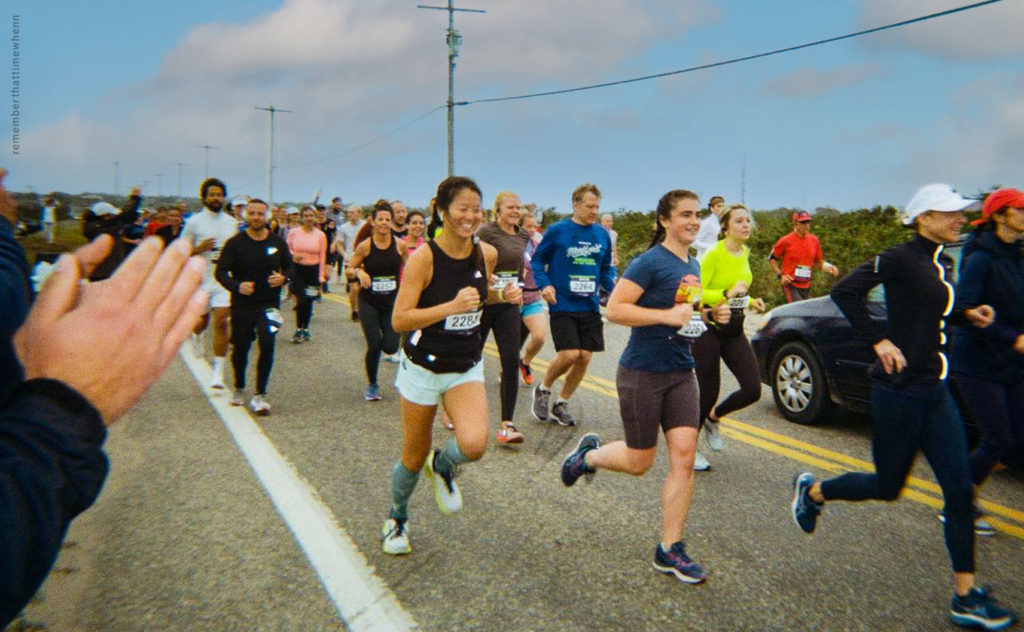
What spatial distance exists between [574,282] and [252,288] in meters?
3.10

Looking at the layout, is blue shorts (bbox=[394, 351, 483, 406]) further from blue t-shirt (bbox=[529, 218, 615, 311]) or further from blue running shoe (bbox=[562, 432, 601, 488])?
blue t-shirt (bbox=[529, 218, 615, 311])

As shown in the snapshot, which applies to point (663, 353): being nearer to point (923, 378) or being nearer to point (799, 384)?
point (923, 378)

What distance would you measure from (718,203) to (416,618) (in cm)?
1108

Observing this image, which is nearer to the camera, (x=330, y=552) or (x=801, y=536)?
(x=330, y=552)

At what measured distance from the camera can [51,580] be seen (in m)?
3.56

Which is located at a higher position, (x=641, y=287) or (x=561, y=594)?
(x=641, y=287)

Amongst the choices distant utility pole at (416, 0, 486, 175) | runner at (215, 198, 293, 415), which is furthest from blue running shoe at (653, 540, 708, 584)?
distant utility pole at (416, 0, 486, 175)

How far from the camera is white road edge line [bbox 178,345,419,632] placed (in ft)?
10.7

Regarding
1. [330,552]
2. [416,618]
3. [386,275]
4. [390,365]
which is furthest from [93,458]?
[390,365]

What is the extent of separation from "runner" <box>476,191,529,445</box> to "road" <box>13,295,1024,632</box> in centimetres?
38

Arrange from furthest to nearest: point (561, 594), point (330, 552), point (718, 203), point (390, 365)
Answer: point (718, 203)
point (390, 365)
point (330, 552)
point (561, 594)

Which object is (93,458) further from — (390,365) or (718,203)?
(718,203)

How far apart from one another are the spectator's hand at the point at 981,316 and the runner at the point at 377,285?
5.27 meters

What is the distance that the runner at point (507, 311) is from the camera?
241 inches
